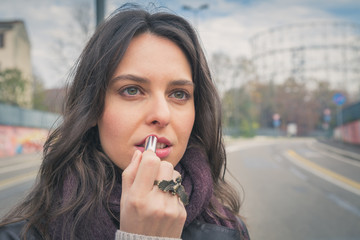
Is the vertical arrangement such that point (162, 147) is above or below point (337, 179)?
above

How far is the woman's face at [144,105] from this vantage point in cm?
110

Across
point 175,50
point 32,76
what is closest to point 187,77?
point 175,50

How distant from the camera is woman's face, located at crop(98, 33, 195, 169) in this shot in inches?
43.3

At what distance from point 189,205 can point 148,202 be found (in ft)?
1.18

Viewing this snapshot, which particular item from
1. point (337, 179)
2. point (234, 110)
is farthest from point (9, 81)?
point (337, 179)

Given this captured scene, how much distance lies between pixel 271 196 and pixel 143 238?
16.5 feet

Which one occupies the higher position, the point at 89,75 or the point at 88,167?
the point at 89,75

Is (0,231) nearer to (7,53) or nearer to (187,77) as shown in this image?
(187,77)

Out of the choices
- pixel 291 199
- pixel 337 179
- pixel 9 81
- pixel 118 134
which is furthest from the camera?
pixel 337 179

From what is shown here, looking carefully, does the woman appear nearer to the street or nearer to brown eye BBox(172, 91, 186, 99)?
brown eye BBox(172, 91, 186, 99)

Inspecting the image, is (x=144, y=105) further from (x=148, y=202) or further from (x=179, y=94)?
(x=148, y=202)

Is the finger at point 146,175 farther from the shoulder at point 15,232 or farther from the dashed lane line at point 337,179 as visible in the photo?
the dashed lane line at point 337,179

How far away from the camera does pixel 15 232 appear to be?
1067 mm

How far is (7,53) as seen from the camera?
6.20 ft
